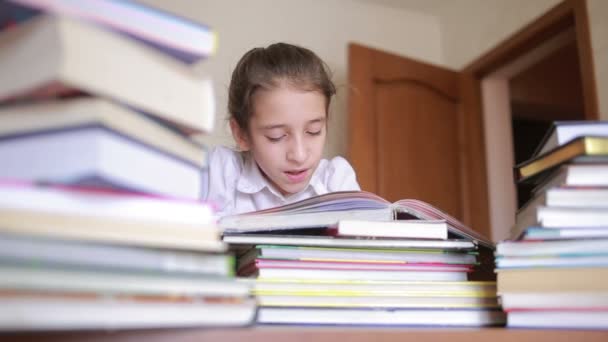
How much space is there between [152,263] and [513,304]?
0.35 meters

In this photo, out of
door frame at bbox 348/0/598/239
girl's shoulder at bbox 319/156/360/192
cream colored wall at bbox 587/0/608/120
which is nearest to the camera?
girl's shoulder at bbox 319/156/360/192

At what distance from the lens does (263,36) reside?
117 inches

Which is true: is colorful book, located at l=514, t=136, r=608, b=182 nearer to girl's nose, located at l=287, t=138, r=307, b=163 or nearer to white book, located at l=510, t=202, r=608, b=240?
white book, located at l=510, t=202, r=608, b=240

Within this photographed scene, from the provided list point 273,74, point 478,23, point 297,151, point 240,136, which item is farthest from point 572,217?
point 478,23

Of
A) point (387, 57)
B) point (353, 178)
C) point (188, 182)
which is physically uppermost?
point (387, 57)

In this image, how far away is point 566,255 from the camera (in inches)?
22.2

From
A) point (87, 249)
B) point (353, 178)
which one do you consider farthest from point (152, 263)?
point (353, 178)

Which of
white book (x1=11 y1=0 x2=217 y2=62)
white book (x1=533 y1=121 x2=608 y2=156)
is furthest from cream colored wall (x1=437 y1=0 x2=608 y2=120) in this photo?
white book (x1=11 y1=0 x2=217 y2=62)

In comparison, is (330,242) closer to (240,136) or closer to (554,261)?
(554,261)

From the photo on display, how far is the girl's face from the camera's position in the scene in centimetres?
118

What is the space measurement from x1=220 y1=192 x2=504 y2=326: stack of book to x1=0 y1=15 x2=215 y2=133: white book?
0.18 meters

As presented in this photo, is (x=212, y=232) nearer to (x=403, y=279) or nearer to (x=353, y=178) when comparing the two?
(x=403, y=279)

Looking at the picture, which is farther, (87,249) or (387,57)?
(387,57)

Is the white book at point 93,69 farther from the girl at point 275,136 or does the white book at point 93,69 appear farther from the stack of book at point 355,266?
the girl at point 275,136
